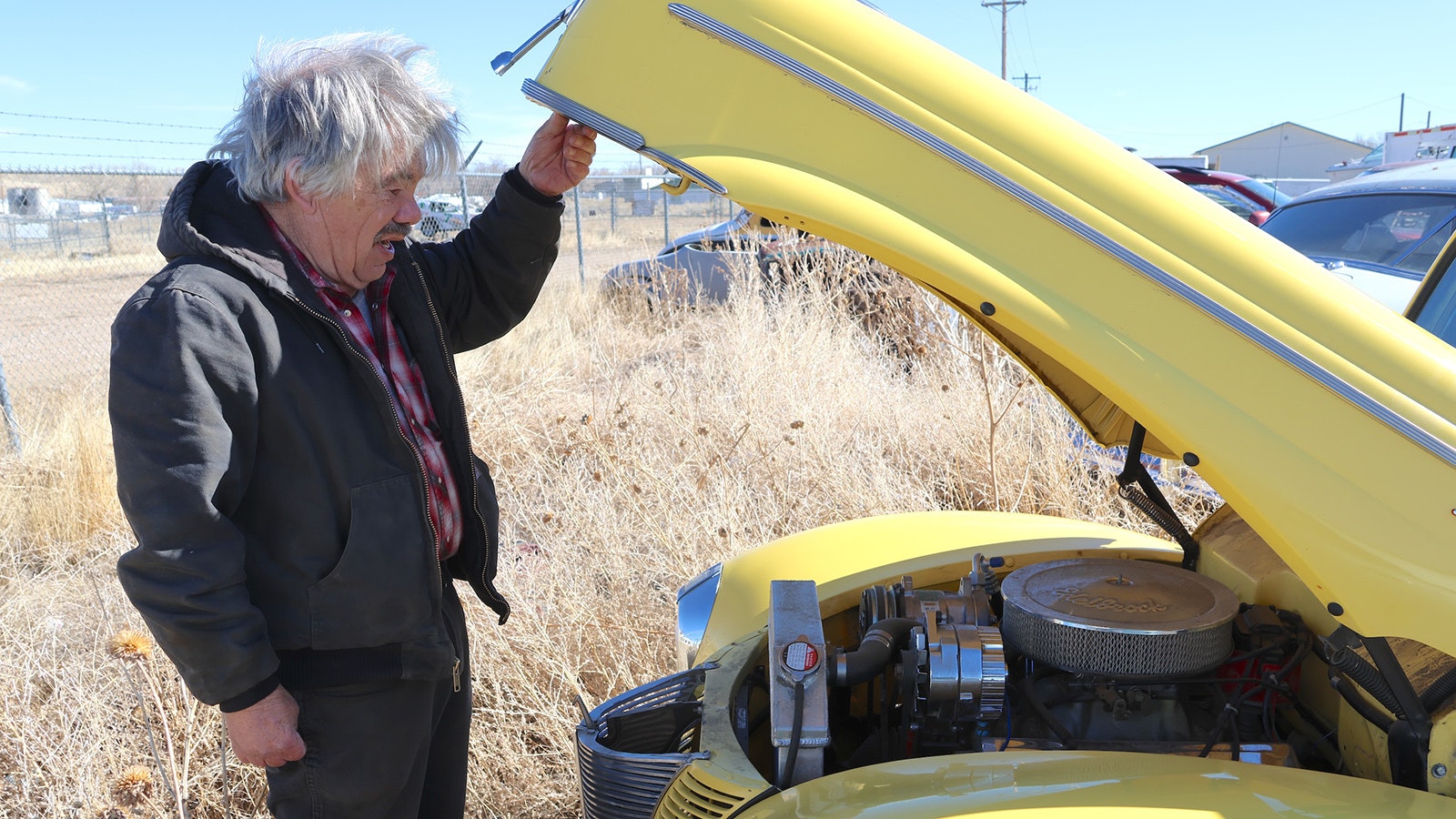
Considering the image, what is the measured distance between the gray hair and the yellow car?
0.40m

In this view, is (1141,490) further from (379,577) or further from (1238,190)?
(1238,190)

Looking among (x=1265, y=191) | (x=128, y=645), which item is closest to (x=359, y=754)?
(x=128, y=645)

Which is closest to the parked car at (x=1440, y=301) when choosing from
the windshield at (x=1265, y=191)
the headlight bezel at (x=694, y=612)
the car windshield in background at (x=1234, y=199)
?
the headlight bezel at (x=694, y=612)

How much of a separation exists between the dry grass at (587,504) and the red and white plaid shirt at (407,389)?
Answer: 778mm

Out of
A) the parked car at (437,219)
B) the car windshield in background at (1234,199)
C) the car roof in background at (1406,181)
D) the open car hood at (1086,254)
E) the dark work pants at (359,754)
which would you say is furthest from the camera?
the parked car at (437,219)

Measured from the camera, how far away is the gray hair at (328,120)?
1.78 meters

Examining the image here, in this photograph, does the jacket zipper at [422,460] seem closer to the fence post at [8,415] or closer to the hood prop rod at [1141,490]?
the hood prop rod at [1141,490]

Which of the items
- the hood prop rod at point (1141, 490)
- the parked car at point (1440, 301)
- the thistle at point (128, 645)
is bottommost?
the thistle at point (128, 645)

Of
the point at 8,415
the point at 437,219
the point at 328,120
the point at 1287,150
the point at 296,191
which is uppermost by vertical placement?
the point at 1287,150

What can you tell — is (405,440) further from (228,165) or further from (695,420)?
(695,420)

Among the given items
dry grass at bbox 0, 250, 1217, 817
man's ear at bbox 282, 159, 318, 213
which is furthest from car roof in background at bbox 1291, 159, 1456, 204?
man's ear at bbox 282, 159, 318, 213

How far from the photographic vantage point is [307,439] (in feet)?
5.89

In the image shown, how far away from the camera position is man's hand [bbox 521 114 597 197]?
2227 mm

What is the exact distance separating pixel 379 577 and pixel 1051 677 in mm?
1279
